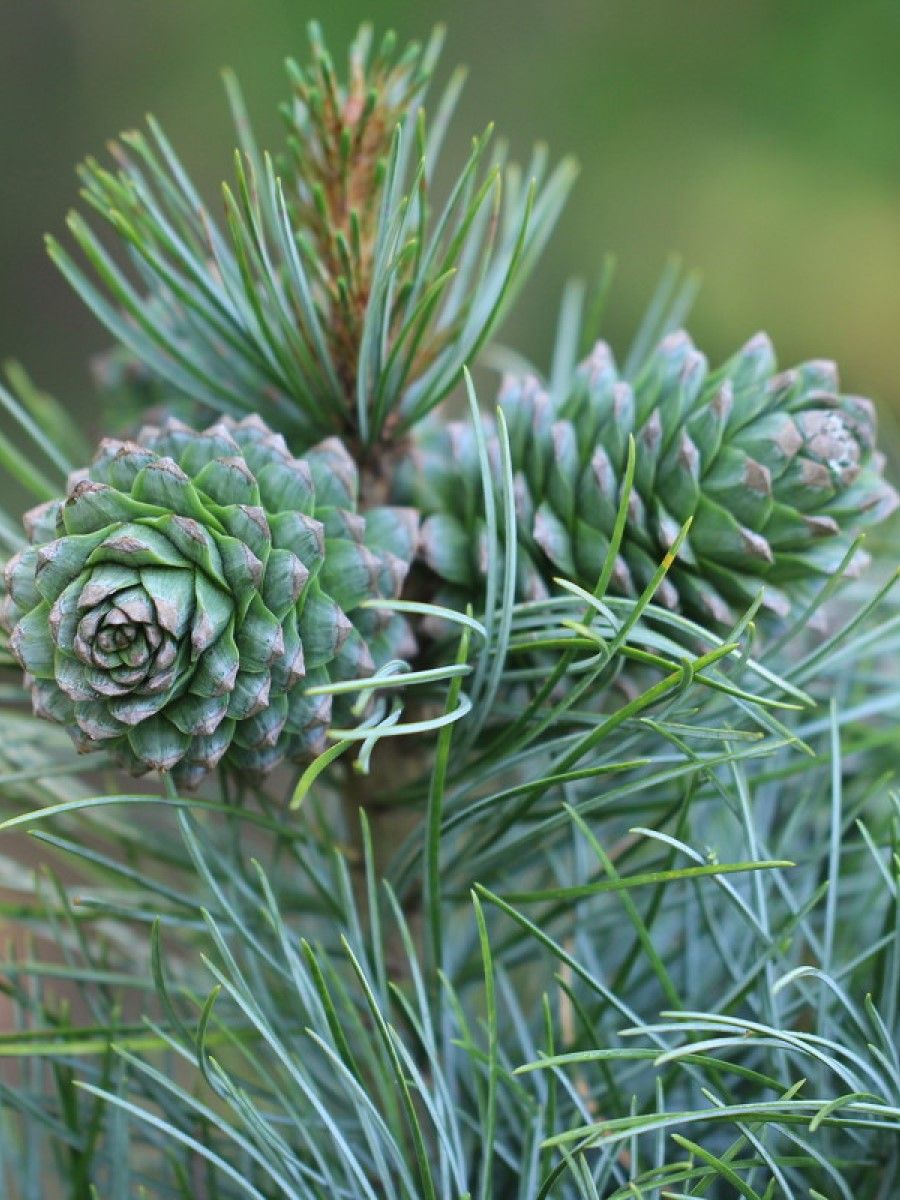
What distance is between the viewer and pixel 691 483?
302 mm

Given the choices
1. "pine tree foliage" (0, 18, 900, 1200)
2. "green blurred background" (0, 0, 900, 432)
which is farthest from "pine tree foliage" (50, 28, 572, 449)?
"green blurred background" (0, 0, 900, 432)

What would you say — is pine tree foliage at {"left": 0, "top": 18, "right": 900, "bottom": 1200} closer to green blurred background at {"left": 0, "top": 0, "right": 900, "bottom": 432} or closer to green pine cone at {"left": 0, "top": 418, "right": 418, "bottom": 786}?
green pine cone at {"left": 0, "top": 418, "right": 418, "bottom": 786}

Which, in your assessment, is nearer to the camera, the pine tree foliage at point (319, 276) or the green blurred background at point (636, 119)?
the pine tree foliage at point (319, 276)

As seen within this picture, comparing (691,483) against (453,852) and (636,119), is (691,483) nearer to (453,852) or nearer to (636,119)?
(453,852)

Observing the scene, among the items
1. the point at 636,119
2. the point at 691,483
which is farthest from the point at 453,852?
the point at 636,119

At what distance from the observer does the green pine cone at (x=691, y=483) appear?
30 cm

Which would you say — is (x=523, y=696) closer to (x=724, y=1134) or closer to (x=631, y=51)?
(x=724, y=1134)

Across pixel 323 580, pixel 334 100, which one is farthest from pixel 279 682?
pixel 334 100

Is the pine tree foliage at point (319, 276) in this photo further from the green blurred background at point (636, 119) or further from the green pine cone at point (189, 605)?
the green blurred background at point (636, 119)

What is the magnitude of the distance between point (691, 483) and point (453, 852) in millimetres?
139

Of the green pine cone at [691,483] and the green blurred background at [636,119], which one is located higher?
the green blurred background at [636,119]

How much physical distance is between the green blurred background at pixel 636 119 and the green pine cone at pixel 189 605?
0.98 meters

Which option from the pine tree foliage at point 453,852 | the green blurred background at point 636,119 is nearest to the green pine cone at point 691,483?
the pine tree foliage at point 453,852

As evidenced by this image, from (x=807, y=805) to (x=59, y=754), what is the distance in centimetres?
26
